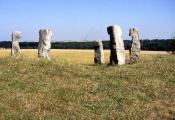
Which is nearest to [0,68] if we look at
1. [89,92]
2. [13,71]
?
[13,71]

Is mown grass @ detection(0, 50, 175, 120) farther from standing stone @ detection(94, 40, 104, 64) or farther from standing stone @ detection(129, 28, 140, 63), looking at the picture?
standing stone @ detection(94, 40, 104, 64)

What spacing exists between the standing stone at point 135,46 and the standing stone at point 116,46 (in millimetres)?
832

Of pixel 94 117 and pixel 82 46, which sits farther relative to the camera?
pixel 82 46

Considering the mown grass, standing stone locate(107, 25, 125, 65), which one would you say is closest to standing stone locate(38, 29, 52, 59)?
the mown grass

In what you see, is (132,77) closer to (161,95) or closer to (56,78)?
(161,95)

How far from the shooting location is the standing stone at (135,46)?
1905 centimetres

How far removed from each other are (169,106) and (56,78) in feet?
15.0

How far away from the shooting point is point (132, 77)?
1408cm

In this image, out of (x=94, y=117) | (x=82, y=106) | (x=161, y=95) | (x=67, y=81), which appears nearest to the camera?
(x=94, y=117)

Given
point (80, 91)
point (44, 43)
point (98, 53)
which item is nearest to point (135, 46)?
point (98, 53)

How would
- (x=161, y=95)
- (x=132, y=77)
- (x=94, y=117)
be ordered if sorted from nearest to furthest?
(x=94, y=117) → (x=161, y=95) → (x=132, y=77)

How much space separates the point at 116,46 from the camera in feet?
59.9

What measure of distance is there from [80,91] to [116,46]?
6.69 m

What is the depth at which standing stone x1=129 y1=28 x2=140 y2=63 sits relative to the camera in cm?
1905
